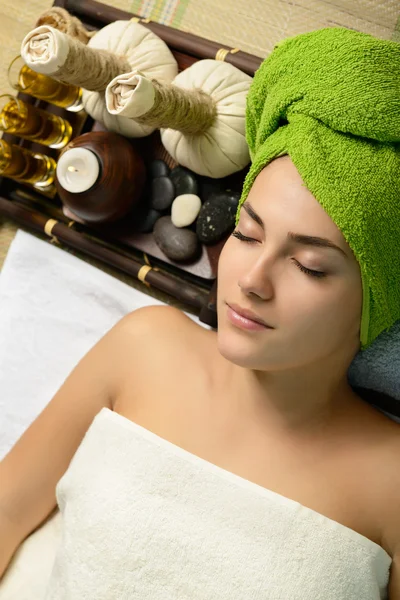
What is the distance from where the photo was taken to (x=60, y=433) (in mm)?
1089

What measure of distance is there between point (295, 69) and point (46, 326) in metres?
0.80

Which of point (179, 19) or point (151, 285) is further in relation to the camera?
point (179, 19)

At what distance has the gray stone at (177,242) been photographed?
119 centimetres

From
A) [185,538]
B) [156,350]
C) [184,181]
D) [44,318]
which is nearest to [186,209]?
[184,181]

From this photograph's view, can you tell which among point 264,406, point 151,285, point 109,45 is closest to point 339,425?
point 264,406

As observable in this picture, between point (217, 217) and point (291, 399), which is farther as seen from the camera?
point (217, 217)

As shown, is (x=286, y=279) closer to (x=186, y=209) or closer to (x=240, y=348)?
(x=240, y=348)

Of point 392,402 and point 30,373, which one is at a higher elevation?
point 392,402

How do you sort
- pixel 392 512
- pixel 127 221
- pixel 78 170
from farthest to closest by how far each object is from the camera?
pixel 127 221 → pixel 78 170 → pixel 392 512

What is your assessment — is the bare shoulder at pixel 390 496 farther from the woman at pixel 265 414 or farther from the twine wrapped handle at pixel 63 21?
the twine wrapped handle at pixel 63 21

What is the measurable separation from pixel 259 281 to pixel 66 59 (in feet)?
1.79

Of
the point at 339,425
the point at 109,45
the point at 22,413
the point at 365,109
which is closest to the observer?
the point at 365,109

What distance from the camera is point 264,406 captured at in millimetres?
995

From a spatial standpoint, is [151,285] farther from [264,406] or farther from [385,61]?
[385,61]
